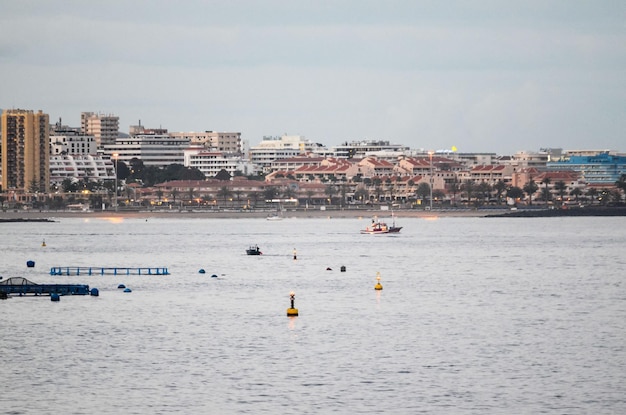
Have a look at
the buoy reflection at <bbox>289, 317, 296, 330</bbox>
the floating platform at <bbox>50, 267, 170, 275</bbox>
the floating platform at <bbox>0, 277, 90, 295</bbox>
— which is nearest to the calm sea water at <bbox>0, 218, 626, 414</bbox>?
the buoy reflection at <bbox>289, 317, 296, 330</bbox>

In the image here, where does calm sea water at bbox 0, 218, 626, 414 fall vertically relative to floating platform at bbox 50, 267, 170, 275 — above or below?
below

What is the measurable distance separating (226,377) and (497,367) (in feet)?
29.1

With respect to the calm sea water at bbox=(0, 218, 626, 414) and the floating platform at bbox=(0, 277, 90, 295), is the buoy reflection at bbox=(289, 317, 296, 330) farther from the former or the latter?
the floating platform at bbox=(0, 277, 90, 295)

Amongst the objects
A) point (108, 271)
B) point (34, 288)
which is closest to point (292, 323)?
point (34, 288)

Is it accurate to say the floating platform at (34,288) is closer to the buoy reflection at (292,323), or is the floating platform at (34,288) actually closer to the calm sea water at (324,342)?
the calm sea water at (324,342)

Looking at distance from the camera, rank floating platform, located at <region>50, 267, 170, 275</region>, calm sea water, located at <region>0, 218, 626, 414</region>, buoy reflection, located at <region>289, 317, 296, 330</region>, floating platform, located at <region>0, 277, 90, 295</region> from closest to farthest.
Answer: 1. calm sea water, located at <region>0, 218, 626, 414</region>
2. buoy reflection, located at <region>289, 317, 296, 330</region>
3. floating platform, located at <region>0, 277, 90, 295</region>
4. floating platform, located at <region>50, 267, 170, 275</region>

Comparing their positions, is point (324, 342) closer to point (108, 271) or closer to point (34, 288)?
point (34, 288)

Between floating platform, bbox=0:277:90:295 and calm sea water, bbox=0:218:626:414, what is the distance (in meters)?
1.18

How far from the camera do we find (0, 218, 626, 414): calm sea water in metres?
36.4

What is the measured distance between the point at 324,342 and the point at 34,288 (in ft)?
72.1

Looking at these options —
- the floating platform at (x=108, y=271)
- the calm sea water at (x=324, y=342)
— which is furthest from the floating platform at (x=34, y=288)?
the floating platform at (x=108, y=271)

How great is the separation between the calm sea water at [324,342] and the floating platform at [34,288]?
46.5 inches

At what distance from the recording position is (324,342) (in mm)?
46656

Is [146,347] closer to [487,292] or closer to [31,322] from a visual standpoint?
[31,322]
